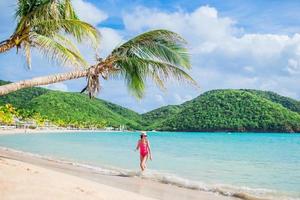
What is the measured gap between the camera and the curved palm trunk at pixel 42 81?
8633 millimetres

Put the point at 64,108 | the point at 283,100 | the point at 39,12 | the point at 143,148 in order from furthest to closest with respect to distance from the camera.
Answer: the point at 64,108 → the point at 283,100 → the point at 143,148 → the point at 39,12

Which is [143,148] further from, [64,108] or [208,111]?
[64,108]

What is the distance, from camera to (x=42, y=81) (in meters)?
9.12

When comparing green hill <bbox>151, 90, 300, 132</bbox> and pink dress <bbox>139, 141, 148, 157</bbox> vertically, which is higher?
green hill <bbox>151, 90, 300, 132</bbox>

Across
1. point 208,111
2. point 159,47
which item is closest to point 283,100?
point 208,111

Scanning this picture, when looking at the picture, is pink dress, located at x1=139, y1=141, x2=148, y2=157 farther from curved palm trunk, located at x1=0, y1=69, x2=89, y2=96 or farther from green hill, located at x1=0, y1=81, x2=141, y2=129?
green hill, located at x1=0, y1=81, x2=141, y2=129

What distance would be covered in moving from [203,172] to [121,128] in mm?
150253

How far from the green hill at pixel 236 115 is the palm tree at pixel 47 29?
11133cm

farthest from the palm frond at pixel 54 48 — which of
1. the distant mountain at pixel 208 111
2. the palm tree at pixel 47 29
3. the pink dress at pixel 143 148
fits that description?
the distant mountain at pixel 208 111

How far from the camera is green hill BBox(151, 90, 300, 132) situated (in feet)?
385

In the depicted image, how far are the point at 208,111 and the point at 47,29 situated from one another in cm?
12164

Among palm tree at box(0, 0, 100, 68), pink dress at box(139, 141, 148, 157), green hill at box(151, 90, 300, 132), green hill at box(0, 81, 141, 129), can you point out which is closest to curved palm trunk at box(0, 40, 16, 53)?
palm tree at box(0, 0, 100, 68)

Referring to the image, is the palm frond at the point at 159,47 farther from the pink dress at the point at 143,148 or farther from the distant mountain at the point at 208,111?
the distant mountain at the point at 208,111

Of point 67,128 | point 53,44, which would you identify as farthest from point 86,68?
point 67,128
